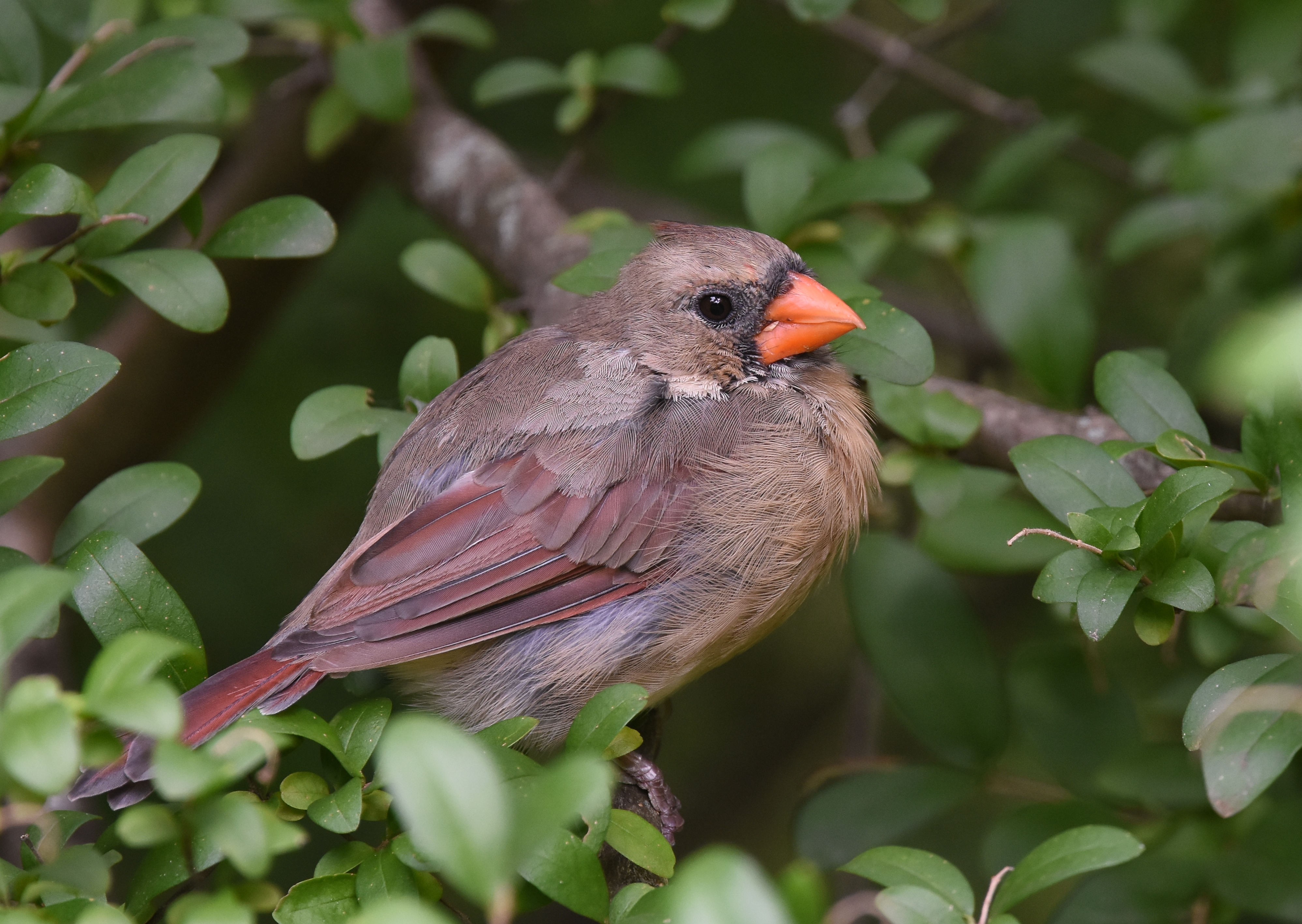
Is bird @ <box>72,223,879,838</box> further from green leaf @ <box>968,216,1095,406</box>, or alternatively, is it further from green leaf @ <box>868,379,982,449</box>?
green leaf @ <box>968,216,1095,406</box>

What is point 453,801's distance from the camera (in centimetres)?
101

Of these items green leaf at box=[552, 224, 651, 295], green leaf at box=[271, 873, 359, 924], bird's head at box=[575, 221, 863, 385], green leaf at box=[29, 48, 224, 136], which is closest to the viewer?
green leaf at box=[271, 873, 359, 924]

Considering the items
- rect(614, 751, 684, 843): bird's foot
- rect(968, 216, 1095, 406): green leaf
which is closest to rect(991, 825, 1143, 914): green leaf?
rect(614, 751, 684, 843): bird's foot

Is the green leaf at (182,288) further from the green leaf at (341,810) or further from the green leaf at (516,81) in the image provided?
the green leaf at (516,81)

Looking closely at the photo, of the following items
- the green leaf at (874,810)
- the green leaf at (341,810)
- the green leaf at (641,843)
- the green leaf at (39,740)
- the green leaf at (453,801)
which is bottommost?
the green leaf at (874,810)

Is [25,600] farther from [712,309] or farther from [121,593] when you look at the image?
[712,309]

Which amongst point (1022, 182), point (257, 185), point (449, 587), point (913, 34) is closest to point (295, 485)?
point (257, 185)

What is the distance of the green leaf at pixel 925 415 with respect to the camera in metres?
2.41

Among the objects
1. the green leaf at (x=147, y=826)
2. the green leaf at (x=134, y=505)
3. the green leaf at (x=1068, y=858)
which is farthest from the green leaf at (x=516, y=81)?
the green leaf at (x=1068, y=858)

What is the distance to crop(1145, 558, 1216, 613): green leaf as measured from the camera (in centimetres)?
167

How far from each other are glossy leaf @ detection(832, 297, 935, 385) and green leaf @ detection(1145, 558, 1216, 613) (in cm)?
63

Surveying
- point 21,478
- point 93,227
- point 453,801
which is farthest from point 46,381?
point 453,801

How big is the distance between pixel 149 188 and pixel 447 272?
758 millimetres

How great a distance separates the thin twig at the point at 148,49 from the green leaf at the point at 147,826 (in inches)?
64.1
